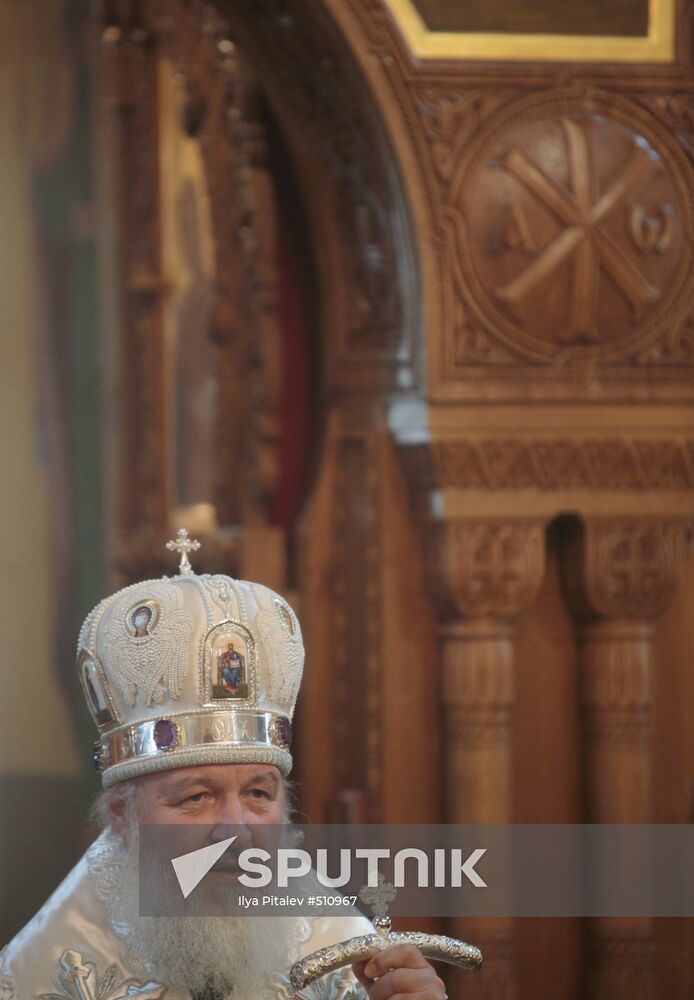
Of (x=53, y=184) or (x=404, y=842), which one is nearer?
(x=404, y=842)

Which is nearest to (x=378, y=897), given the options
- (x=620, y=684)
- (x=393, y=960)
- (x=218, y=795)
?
(x=393, y=960)

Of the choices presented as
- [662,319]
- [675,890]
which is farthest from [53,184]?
[675,890]

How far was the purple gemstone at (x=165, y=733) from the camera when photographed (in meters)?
3.12

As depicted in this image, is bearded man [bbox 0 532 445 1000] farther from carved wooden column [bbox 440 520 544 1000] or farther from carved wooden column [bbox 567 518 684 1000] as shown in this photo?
carved wooden column [bbox 567 518 684 1000]

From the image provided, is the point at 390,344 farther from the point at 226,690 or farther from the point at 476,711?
the point at 226,690

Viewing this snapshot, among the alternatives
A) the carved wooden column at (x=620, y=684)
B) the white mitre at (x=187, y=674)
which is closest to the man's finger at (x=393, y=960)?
the white mitre at (x=187, y=674)

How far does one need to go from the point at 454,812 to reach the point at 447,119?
4.69 feet

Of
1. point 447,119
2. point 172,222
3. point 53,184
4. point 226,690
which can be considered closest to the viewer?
point 226,690

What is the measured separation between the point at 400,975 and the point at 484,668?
5.17 ft

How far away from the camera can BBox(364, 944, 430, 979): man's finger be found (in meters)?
2.87

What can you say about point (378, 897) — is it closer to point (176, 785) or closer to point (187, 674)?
point (176, 785)

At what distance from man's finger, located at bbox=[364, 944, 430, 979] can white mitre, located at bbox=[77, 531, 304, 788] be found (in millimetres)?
371

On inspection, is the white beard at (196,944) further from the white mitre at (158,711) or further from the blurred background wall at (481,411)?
the blurred background wall at (481,411)

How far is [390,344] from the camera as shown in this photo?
14.8ft
